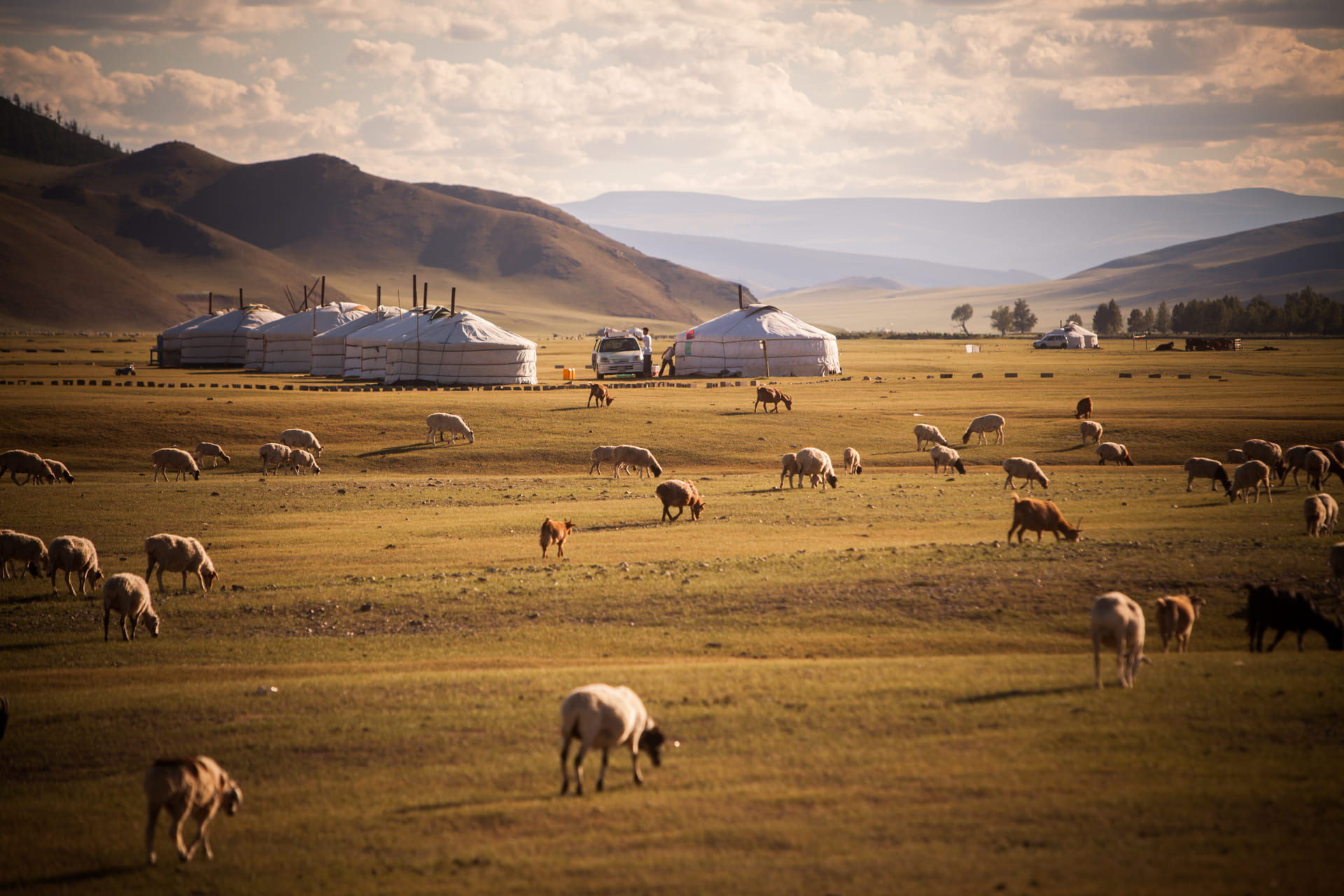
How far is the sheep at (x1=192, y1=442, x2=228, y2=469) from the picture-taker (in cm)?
3322

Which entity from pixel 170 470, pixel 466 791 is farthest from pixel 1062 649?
pixel 170 470

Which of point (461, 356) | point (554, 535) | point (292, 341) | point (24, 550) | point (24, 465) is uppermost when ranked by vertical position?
point (292, 341)

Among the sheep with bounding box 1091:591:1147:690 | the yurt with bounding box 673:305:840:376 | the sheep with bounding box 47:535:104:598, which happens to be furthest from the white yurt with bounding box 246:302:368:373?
the sheep with bounding box 1091:591:1147:690

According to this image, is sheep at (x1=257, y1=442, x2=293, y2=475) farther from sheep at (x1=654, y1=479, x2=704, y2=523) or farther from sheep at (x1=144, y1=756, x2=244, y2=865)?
sheep at (x1=144, y1=756, x2=244, y2=865)

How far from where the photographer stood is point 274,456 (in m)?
32.9

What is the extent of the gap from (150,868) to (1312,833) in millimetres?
9352

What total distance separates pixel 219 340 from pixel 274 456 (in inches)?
2105

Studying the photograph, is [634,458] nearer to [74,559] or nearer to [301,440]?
[301,440]

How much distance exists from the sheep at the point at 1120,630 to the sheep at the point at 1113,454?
76.2 feet

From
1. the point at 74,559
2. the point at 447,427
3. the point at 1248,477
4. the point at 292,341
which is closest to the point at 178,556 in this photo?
the point at 74,559

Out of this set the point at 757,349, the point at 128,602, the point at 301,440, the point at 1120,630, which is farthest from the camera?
the point at 757,349

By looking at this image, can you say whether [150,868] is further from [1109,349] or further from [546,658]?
[1109,349]

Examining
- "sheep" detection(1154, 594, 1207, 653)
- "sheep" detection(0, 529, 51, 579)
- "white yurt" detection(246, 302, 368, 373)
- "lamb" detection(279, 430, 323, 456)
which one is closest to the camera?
"sheep" detection(1154, 594, 1207, 653)

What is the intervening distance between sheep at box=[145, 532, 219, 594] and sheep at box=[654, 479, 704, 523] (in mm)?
9865
